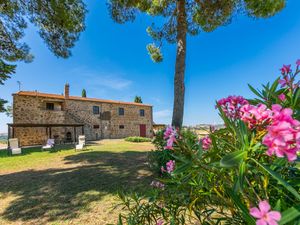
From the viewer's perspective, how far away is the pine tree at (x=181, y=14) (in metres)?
5.73

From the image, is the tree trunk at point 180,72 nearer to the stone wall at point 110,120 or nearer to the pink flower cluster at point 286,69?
the pink flower cluster at point 286,69

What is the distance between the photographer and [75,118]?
19.4 meters

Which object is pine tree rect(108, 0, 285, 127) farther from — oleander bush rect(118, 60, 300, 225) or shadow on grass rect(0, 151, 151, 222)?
oleander bush rect(118, 60, 300, 225)

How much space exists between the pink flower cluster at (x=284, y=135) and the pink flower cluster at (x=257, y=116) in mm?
162

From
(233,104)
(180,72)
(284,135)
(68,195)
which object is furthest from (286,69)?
Result: (180,72)

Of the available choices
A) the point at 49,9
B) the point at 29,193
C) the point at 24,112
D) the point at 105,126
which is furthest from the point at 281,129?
the point at 105,126

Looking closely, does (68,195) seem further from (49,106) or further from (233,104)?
(49,106)

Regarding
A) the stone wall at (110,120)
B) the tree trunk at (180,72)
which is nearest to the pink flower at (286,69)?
the tree trunk at (180,72)

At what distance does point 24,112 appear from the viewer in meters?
16.4

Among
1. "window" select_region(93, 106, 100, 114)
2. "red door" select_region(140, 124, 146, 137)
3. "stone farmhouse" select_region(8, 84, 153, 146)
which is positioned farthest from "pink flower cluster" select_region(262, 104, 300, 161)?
"red door" select_region(140, 124, 146, 137)

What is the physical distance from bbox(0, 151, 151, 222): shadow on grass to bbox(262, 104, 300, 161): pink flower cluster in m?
3.47

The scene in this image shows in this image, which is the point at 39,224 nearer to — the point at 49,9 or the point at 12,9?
the point at 49,9

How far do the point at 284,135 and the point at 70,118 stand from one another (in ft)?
68.3

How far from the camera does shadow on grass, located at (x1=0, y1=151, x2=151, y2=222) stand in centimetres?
316
